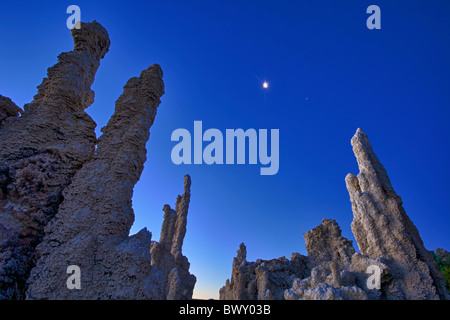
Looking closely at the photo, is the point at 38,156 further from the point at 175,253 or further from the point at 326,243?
the point at 175,253

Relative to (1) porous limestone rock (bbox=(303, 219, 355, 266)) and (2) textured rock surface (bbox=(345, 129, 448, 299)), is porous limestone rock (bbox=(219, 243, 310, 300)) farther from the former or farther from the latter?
(2) textured rock surface (bbox=(345, 129, 448, 299))

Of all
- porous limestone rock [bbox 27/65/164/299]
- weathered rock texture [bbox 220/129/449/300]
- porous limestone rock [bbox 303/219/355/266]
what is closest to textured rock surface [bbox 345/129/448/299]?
weathered rock texture [bbox 220/129/449/300]

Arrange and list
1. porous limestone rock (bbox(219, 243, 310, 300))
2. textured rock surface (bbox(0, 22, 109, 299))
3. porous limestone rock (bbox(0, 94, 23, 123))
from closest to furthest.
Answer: textured rock surface (bbox(0, 22, 109, 299)) → porous limestone rock (bbox(0, 94, 23, 123)) → porous limestone rock (bbox(219, 243, 310, 300))

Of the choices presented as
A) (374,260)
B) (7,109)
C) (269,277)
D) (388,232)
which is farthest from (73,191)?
(269,277)

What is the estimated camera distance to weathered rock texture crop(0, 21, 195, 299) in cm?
361

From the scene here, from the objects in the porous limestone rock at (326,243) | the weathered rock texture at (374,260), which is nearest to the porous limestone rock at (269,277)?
the weathered rock texture at (374,260)

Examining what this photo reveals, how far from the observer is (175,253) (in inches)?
1009

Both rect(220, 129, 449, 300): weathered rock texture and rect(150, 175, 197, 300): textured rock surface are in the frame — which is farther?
rect(150, 175, 197, 300): textured rock surface

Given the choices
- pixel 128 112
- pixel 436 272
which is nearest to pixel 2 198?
pixel 128 112

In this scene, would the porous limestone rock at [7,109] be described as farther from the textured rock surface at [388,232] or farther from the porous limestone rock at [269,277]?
the porous limestone rock at [269,277]

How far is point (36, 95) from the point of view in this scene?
626cm

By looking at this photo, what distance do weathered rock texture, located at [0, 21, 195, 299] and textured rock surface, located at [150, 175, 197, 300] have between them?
1540 cm

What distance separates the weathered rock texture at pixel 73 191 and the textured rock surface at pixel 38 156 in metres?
0.02
